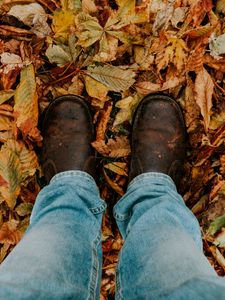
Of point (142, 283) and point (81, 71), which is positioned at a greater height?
point (81, 71)

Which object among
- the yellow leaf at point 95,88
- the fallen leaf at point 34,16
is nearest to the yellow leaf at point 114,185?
the yellow leaf at point 95,88

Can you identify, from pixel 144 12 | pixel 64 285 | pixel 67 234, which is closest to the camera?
pixel 64 285

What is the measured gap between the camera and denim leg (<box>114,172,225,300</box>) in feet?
2.67

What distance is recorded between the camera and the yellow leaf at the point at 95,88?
4.32ft

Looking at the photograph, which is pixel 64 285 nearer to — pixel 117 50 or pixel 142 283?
pixel 142 283

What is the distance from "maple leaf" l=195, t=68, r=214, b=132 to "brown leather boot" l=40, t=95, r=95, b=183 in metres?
0.38

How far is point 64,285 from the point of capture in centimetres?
89

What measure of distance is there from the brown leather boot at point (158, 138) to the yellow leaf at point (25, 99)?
0.36m

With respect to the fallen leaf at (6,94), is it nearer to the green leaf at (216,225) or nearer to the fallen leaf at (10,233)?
the fallen leaf at (10,233)

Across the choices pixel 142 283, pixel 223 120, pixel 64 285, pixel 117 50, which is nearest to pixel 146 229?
pixel 142 283

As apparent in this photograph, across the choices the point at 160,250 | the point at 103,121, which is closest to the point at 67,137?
the point at 103,121

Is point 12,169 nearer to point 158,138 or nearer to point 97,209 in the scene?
point 97,209

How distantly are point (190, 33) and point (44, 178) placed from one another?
718 mm

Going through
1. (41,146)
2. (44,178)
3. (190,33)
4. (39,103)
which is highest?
(190,33)
